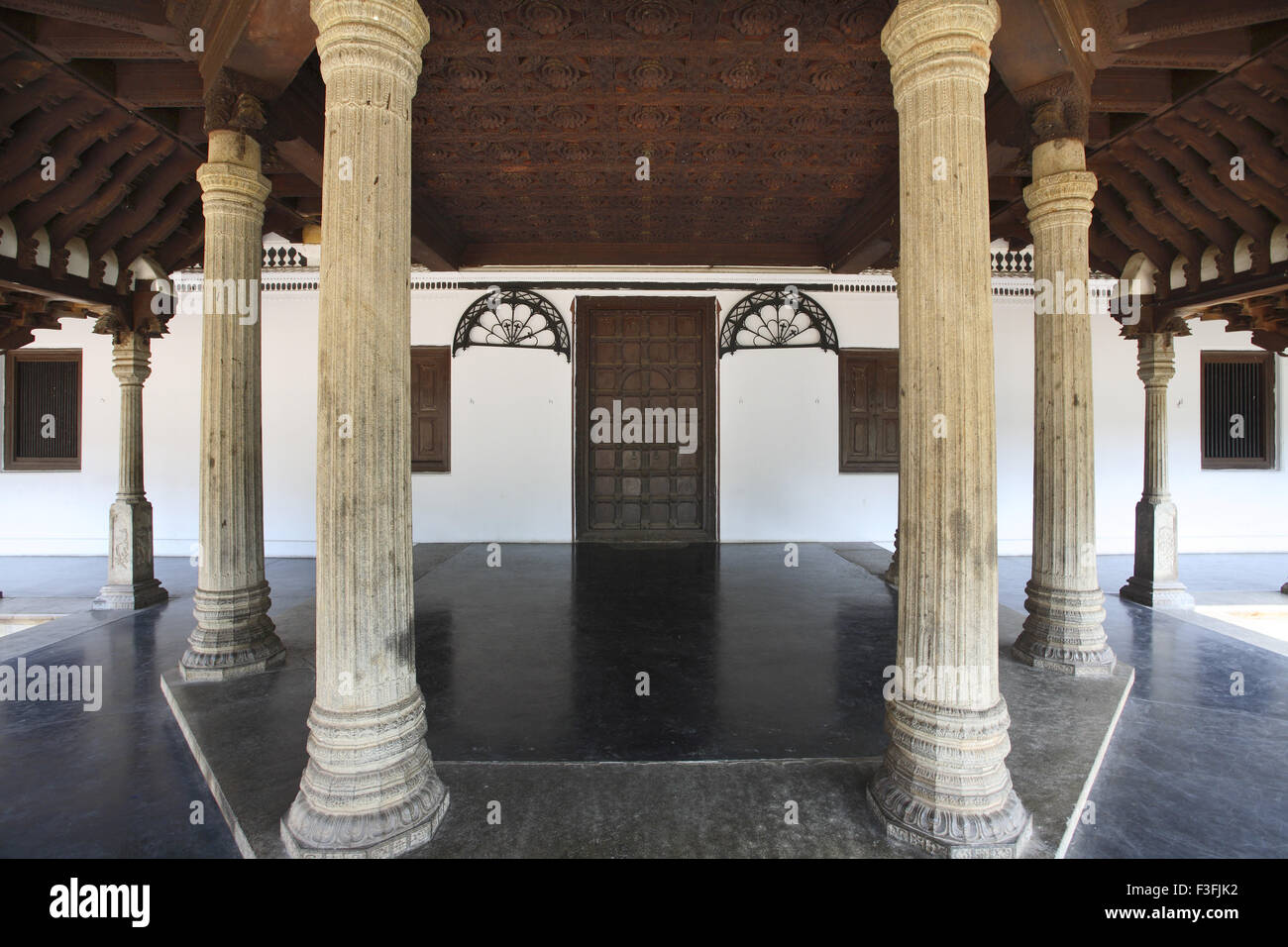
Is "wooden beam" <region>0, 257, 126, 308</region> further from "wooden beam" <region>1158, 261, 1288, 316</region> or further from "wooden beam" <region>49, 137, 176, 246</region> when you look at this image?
"wooden beam" <region>1158, 261, 1288, 316</region>

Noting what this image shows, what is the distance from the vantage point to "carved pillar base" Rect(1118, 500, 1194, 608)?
20.4 feet

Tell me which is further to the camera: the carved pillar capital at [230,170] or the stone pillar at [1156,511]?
the stone pillar at [1156,511]

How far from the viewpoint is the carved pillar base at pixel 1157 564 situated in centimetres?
623

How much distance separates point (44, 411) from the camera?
9.27m

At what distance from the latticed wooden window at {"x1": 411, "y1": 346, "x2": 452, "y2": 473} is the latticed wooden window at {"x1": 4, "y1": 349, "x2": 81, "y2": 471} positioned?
4.78m

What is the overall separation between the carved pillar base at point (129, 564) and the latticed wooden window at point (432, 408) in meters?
3.17

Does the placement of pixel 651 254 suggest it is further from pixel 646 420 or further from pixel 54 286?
pixel 54 286

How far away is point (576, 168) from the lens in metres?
5.43

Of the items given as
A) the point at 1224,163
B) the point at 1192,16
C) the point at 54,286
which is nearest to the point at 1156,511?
the point at 1224,163

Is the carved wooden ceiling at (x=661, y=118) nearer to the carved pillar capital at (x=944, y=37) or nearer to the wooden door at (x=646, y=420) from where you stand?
the carved pillar capital at (x=944, y=37)

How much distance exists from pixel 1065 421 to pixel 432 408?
741 cm

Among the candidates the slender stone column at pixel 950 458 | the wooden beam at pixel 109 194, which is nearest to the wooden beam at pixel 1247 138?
the slender stone column at pixel 950 458
